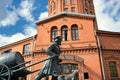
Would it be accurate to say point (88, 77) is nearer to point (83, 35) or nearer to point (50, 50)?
point (83, 35)

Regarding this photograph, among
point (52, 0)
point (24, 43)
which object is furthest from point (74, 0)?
point (24, 43)

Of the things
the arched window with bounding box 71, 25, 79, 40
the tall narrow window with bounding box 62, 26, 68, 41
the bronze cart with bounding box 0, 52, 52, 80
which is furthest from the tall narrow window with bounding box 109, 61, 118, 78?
the bronze cart with bounding box 0, 52, 52, 80

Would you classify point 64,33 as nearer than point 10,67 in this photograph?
No

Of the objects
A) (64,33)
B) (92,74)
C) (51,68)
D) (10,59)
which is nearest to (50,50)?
(51,68)

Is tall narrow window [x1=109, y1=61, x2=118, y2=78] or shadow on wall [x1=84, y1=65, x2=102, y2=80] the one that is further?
tall narrow window [x1=109, y1=61, x2=118, y2=78]

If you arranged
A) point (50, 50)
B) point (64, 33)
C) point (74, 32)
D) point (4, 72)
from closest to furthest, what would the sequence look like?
1. point (50, 50)
2. point (4, 72)
3. point (74, 32)
4. point (64, 33)

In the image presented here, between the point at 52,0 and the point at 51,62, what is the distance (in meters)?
37.3

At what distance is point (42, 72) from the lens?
7387mm

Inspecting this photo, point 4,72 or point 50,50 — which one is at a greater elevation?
point 50,50

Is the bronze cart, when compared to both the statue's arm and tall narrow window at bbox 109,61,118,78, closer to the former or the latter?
the statue's arm

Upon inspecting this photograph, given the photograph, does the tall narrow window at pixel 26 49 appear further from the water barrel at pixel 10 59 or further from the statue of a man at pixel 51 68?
the statue of a man at pixel 51 68

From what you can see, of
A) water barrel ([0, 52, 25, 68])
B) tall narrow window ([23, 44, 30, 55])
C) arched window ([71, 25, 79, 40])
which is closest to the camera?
water barrel ([0, 52, 25, 68])

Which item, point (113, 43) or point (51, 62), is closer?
point (51, 62)

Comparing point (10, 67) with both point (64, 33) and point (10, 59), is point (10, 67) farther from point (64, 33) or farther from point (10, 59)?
point (64, 33)
